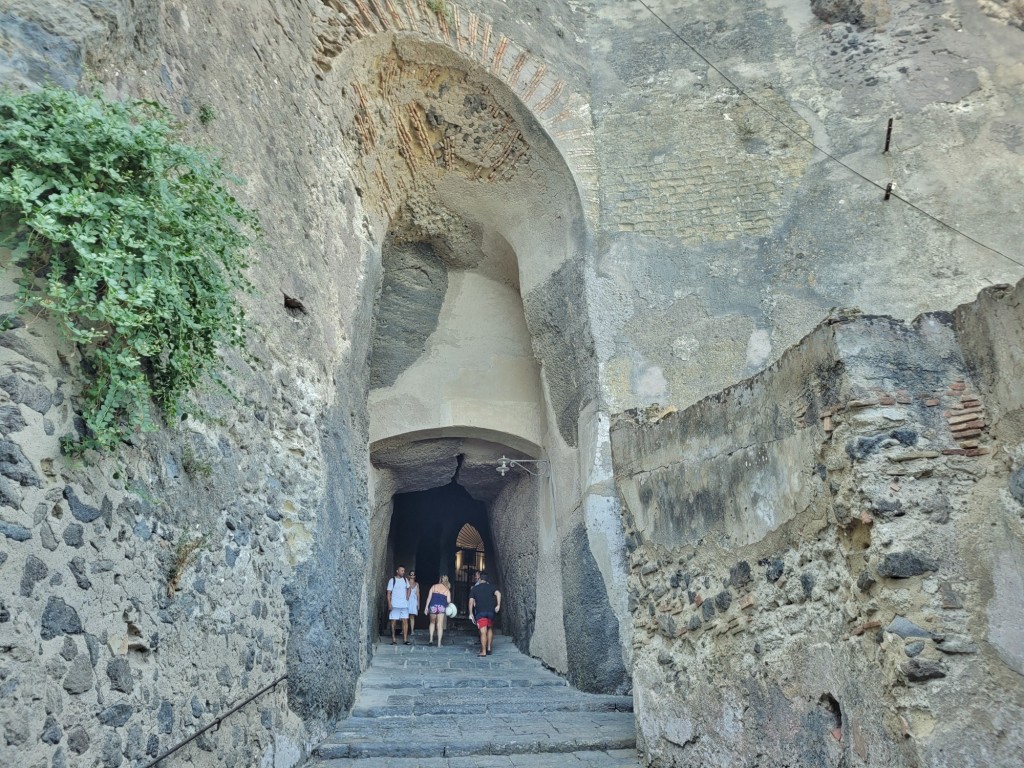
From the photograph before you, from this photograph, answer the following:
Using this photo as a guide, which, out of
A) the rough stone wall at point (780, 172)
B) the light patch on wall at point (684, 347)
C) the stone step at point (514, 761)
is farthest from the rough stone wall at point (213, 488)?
the light patch on wall at point (684, 347)

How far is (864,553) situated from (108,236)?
256cm

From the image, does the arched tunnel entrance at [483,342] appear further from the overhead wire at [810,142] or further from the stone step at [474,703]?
the overhead wire at [810,142]

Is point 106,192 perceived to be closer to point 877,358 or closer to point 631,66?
point 877,358

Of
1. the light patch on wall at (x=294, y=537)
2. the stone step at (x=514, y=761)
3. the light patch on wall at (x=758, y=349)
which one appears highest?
the light patch on wall at (x=758, y=349)

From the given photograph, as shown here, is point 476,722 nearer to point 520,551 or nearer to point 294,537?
point 294,537

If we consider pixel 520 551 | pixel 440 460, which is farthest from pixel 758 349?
pixel 440 460

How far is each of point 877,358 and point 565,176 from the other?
17.4 ft

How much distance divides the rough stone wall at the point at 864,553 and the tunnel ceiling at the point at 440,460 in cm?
525

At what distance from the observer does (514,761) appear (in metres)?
4.17

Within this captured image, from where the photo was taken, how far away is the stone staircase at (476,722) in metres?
4.22

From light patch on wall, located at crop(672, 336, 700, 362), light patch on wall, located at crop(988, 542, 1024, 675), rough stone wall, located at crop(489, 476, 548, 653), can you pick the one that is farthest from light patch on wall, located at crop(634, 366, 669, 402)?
light patch on wall, located at crop(988, 542, 1024, 675)

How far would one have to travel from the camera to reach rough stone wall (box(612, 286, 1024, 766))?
2.10m

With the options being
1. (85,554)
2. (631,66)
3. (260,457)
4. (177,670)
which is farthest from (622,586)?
(631,66)

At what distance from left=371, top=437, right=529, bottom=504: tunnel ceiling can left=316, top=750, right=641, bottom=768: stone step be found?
4212mm
